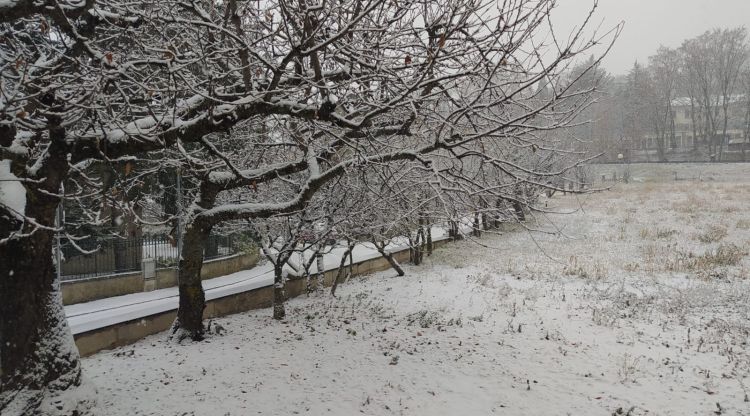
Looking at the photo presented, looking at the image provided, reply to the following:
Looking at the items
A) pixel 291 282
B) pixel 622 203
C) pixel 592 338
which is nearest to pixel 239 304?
pixel 291 282

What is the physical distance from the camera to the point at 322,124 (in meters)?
6.81

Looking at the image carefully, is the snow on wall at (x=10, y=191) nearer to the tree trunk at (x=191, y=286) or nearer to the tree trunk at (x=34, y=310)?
the tree trunk at (x=34, y=310)

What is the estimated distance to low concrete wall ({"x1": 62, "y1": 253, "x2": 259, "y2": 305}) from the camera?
10.6m

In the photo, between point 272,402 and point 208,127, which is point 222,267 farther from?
point 208,127

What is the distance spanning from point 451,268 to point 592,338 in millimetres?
7469

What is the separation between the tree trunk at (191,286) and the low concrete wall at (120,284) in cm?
444

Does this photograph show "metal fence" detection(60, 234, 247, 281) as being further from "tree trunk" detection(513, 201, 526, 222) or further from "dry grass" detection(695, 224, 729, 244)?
"dry grass" detection(695, 224, 729, 244)

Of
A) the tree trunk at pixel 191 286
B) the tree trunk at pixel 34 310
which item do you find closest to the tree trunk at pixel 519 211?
the tree trunk at pixel 191 286

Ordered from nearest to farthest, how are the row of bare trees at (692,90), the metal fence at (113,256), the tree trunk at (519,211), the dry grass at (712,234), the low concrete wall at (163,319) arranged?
1. the tree trunk at (519,211)
2. the low concrete wall at (163,319)
3. the metal fence at (113,256)
4. the dry grass at (712,234)
5. the row of bare trees at (692,90)

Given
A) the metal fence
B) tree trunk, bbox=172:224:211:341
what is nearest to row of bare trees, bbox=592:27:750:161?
the metal fence

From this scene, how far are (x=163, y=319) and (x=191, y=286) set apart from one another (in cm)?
144

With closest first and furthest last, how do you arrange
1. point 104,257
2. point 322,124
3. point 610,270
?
point 322,124 < point 104,257 < point 610,270

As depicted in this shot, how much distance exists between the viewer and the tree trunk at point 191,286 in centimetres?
764

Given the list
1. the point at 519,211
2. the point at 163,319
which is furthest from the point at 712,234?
the point at 163,319
